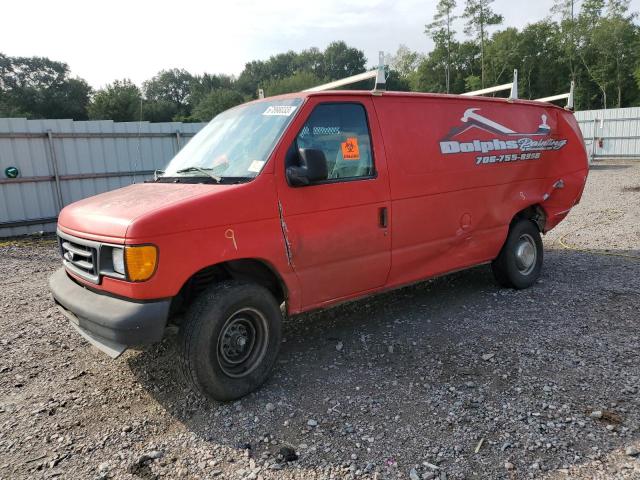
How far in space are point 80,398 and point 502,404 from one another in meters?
3.15

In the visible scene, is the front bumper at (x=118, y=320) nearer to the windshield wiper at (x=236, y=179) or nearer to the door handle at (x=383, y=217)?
the windshield wiper at (x=236, y=179)

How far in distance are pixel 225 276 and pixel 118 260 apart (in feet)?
2.67

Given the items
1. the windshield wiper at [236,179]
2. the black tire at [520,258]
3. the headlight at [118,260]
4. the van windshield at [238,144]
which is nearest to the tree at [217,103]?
the black tire at [520,258]

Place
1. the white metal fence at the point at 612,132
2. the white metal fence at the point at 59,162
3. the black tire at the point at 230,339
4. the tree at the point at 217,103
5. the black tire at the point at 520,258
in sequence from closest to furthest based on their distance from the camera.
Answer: the black tire at the point at 230,339 → the black tire at the point at 520,258 → the white metal fence at the point at 59,162 → the white metal fence at the point at 612,132 → the tree at the point at 217,103

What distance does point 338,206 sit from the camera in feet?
12.4

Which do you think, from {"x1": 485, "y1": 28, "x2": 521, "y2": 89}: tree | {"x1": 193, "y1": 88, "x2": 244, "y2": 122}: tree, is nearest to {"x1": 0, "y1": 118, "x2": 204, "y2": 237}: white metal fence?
{"x1": 485, "y1": 28, "x2": 521, "y2": 89}: tree

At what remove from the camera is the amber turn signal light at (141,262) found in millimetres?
2902

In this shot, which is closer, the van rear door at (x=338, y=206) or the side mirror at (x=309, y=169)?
the side mirror at (x=309, y=169)

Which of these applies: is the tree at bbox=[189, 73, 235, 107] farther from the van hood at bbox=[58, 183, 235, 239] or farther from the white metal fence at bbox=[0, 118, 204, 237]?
the van hood at bbox=[58, 183, 235, 239]

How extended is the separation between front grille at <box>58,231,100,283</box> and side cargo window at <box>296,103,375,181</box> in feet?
5.60

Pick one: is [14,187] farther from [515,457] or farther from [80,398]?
[515,457]

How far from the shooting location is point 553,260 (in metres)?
6.86

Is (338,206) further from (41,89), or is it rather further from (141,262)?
(41,89)

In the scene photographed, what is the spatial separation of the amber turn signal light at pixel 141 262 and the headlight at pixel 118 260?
0.06 metres
